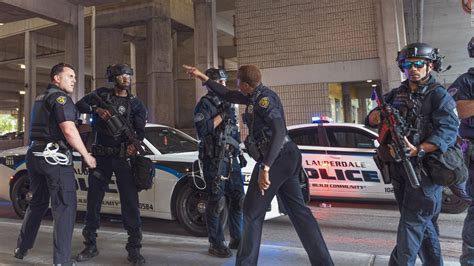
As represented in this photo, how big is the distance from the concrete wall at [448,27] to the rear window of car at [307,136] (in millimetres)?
8005

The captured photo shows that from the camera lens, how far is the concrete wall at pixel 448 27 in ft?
52.0

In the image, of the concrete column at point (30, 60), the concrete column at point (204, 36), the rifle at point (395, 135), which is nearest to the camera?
the rifle at point (395, 135)

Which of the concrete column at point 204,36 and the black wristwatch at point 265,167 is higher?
the concrete column at point 204,36

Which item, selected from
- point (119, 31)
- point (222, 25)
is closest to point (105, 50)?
point (119, 31)

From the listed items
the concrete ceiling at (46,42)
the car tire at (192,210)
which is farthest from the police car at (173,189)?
the concrete ceiling at (46,42)

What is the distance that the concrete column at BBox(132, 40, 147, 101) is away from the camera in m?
21.2

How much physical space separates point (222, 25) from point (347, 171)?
50.0 ft

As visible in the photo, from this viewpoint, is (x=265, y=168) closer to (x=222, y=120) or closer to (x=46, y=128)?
(x=222, y=120)

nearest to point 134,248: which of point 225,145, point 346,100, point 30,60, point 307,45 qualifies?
point 225,145

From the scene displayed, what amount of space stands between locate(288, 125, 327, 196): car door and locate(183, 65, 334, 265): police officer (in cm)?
398

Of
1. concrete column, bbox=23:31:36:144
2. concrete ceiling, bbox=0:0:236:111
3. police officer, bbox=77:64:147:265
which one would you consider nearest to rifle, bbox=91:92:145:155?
police officer, bbox=77:64:147:265

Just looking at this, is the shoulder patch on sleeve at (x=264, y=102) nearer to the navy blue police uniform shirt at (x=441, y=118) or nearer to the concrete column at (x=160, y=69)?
the navy blue police uniform shirt at (x=441, y=118)

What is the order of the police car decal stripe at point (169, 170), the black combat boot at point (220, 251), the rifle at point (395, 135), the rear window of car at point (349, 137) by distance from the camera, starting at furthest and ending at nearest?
the rear window of car at point (349, 137), the police car decal stripe at point (169, 170), the black combat boot at point (220, 251), the rifle at point (395, 135)

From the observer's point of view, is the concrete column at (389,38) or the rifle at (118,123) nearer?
the rifle at (118,123)
